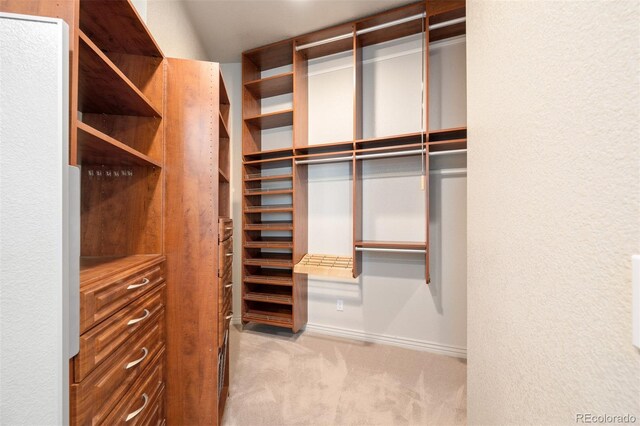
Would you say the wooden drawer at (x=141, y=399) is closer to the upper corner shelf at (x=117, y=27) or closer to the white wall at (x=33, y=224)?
the white wall at (x=33, y=224)

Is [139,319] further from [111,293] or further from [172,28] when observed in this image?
[172,28]

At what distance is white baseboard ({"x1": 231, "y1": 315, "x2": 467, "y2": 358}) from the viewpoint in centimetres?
232

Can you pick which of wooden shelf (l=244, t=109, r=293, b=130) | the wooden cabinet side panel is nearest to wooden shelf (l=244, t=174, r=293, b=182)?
wooden shelf (l=244, t=109, r=293, b=130)

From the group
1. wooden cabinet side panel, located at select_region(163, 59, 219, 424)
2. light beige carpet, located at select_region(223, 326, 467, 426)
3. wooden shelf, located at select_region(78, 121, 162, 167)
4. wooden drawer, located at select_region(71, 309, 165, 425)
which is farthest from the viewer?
light beige carpet, located at select_region(223, 326, 467, 426)

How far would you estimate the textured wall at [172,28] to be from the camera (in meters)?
1.71

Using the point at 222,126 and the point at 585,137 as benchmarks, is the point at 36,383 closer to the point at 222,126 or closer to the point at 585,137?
the point at 585,137

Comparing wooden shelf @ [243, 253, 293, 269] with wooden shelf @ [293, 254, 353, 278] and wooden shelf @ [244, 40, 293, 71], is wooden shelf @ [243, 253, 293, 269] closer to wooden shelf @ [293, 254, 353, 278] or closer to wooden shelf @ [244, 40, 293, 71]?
wooden shelf @ [293, 254, 353, 278]

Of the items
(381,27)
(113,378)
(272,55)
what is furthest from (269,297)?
(381,27)

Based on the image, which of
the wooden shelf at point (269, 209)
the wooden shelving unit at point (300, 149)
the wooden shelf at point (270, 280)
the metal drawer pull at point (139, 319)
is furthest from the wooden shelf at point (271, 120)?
the metal drawer pull at point (139, 319)

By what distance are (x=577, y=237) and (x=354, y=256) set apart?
1.96m

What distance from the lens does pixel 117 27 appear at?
3.86ft

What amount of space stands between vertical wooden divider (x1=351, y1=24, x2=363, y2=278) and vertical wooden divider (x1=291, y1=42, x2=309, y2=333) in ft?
1.86

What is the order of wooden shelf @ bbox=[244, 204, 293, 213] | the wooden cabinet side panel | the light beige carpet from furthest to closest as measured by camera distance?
wooden shelf @ bbox=[244, 204, 293, 213], the light beige carpet, the wooden cabinet side panel

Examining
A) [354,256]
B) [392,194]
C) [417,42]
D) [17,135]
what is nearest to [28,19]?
[17,135]
